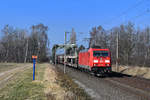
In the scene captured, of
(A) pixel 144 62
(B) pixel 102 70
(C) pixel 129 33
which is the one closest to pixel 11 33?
(C) pixel 129 33

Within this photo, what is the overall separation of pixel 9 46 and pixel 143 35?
4691cm

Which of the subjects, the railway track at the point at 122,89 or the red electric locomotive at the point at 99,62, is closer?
the railway track at the point at 122,89

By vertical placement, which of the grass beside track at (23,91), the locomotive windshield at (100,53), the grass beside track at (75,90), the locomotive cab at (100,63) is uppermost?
the locomotive windshield at (100,53)

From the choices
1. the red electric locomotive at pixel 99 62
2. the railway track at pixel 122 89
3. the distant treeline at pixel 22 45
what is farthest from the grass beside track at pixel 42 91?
the distant treeline at pixel 22 45

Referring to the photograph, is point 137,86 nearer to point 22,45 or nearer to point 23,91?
point 23,91

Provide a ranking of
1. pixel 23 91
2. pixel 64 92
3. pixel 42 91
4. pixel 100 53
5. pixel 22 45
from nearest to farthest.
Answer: pixel 64 92, pixel 42 91, pixel 23 91, pixel 100 53, pixel 22 45

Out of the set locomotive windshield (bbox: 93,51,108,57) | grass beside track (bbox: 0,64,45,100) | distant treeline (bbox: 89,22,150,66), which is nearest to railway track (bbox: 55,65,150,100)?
grass beside track (bbox: 0,64,45,100)

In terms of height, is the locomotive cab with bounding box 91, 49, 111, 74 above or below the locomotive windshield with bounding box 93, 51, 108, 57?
below

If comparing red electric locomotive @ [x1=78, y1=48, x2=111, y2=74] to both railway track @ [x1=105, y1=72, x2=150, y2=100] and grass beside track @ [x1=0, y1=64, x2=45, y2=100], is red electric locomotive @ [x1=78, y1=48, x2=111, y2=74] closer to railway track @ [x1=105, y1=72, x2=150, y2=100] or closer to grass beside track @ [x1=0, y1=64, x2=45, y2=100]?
railway track @ [x1=105, y1=72, x2=150, y2=100]

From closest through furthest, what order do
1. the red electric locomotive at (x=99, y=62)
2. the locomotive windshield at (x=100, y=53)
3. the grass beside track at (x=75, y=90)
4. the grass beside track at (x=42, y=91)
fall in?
1. the grass beside track at (x=75, y=90)
2. the grass beside track at (x=42, y=91)
3. the red electric locomotive at (x=99, y=62)
4. the locomotive windshield at (x=100, y=53)

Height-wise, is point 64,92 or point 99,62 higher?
point 99,62

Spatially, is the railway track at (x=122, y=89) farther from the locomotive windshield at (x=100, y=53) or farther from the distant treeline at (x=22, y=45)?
the distant treeline at (x=22, y=45)

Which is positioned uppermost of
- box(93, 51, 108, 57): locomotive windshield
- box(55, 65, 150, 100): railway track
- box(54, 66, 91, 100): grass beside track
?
box(93, 51, 108, 57): locomotive windshield

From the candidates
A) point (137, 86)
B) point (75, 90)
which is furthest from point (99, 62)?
point (75, 90)
